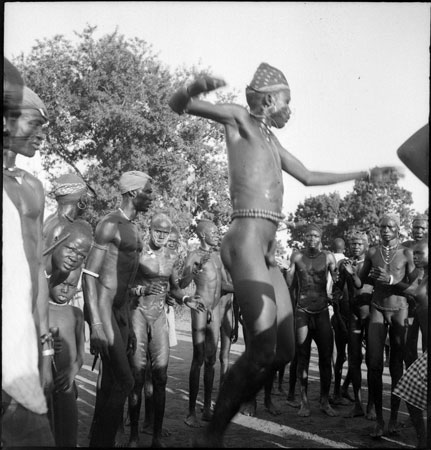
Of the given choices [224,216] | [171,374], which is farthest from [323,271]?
[224,216]

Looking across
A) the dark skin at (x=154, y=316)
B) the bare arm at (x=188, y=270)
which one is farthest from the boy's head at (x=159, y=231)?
the bare arm at (x=188, y=270)

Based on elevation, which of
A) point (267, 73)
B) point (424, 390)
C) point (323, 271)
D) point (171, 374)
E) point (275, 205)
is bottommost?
point (171, 374)

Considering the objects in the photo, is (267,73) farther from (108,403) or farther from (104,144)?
(104,144)

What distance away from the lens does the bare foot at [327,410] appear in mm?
7523

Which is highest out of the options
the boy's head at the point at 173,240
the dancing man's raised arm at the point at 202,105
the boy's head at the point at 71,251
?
the dancing man's raised arm at the point at 202,105

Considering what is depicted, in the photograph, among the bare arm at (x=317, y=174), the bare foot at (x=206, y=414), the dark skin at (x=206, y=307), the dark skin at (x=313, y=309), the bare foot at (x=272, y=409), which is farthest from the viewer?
the dark skin at (x=313, y=309)

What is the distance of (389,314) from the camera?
6738 mm

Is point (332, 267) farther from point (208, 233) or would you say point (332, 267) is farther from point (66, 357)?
point (66, 357)

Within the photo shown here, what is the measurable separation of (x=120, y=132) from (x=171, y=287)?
13.5 meters

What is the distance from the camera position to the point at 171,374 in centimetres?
1080

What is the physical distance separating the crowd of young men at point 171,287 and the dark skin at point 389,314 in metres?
0.01

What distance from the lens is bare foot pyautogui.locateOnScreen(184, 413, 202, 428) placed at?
6.96 meters

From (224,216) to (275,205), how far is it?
48.4ft

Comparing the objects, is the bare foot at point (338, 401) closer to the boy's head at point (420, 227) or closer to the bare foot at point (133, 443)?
the boy's head at point (420, 227)
